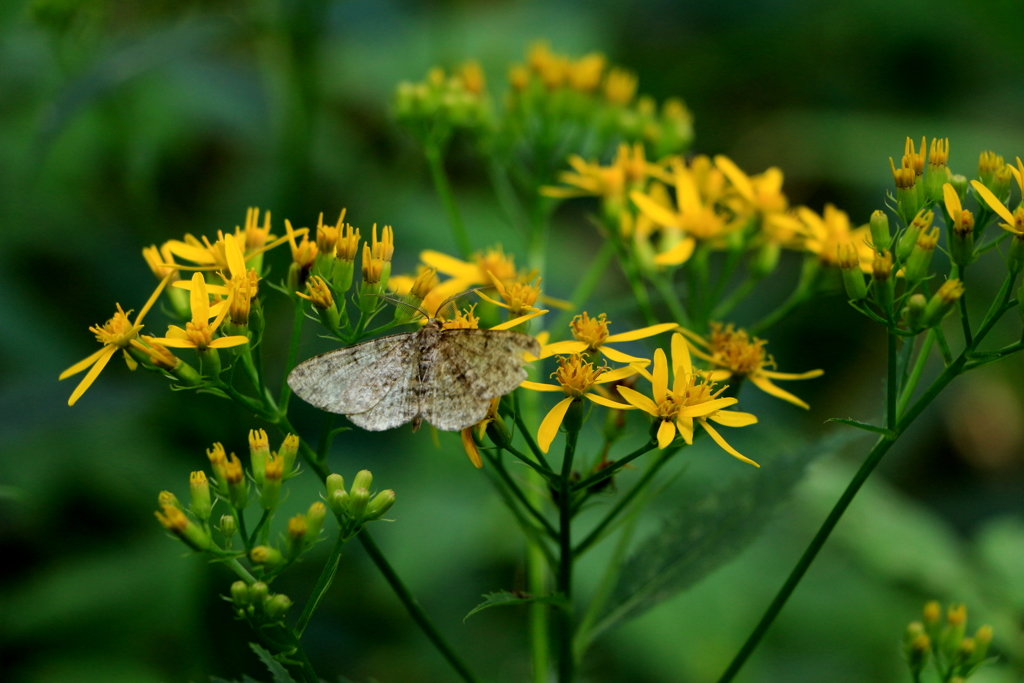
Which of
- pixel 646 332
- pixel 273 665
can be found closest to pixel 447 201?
pixel 646 332

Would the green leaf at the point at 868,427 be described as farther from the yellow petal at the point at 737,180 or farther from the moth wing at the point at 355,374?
the yellow petal at the point at 737,180

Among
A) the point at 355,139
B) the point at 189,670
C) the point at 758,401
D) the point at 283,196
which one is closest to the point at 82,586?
the point at 189,670

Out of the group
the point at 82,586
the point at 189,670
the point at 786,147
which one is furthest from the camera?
the point at 786,147

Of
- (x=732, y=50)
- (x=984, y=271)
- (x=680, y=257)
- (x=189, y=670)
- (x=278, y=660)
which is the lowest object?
(x=189, y=670)

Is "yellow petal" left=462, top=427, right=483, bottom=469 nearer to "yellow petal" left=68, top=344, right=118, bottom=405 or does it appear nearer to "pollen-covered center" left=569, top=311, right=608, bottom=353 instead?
"pollen-covered center" left=569, top=311, right=608, bottom=353

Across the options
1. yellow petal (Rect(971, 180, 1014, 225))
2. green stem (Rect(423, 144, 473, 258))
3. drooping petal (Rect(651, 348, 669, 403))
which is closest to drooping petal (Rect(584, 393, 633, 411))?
drooping petal (Rect(651, 348, 669, 403))

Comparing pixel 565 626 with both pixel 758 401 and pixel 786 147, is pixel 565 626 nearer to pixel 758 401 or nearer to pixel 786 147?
pixel 758 401
